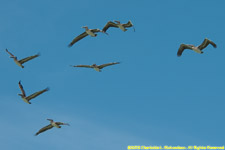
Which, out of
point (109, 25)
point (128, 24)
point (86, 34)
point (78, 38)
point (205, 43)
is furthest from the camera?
point (78, 38)

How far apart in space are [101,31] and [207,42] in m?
11.4

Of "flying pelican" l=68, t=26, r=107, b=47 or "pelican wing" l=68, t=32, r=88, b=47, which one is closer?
"flying pelican" l=68, t=26, r=107, b=47

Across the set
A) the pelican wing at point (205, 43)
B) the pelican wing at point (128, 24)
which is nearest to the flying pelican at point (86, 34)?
the pelican wing at point (128, 24)

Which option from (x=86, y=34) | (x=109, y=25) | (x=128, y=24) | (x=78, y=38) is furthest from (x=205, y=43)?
(x=78, y=38)

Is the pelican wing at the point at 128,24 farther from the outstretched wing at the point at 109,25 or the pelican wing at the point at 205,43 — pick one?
the pelican wing at the point at 205,43

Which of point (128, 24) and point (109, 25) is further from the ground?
point (109, 25)

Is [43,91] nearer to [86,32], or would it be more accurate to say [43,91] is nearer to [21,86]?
[21,86]

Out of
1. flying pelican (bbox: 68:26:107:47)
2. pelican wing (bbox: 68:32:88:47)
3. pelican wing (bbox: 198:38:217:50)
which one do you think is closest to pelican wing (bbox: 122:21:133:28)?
flying pelican (bbox: 68:26:107:47)

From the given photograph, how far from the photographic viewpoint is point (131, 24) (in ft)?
210

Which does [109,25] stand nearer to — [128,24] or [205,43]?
[128,24]

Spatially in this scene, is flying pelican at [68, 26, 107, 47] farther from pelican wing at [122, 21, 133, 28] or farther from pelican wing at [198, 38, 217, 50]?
pelican wing at [198, 38, 217, 50]

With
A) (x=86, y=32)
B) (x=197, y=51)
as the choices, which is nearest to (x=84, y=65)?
(x=86, y=32)

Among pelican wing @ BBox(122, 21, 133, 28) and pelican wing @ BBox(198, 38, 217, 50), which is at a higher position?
pelican wing @ BBox(122, 21, 133, 28)

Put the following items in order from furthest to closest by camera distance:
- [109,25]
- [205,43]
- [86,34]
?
[109,25] < [86,34] < [205,43]
